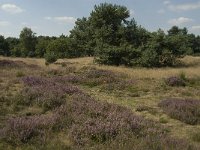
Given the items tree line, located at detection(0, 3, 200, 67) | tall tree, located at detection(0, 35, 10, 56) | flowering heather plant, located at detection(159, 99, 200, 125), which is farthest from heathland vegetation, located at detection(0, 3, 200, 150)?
tall tree, located at detection(0, 35, 10, 56)

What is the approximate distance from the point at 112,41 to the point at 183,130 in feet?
101

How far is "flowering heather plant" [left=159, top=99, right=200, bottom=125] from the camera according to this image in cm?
1184

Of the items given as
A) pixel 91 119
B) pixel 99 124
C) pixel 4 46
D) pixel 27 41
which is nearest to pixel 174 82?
pixel 91 119

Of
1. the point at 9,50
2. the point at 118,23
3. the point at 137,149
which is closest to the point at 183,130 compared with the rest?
the point at 137,149

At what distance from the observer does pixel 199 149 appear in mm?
8156

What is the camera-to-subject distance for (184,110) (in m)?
13.0

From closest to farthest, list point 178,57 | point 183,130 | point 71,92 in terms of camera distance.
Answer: point 183,130 → point 71,92 → point 178,57

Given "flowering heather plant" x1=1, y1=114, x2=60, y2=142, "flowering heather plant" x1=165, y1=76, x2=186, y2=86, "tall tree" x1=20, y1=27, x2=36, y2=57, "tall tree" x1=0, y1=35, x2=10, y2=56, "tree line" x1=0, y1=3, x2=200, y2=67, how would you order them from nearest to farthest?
1. "flowering heather plant" x1=1, y1=114, x2=60, y2=142
2. "flowering heather plant" x1=165, y1=76, x2=186, y2=86
3. "tree line" x1=0, y1=3, x2=200, y2=67
4. "tall tree" x1=20, y1=27, x2=36, y2=57
5. "tall tree" x1=0, y1=35, x2=10, y2=56

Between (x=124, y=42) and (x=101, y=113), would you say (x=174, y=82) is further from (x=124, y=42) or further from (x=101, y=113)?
(x=124, y=42)

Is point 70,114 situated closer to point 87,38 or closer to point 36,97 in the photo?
point 36,97

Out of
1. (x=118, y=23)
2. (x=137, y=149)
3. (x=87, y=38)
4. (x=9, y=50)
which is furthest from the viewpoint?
(x=9, y=50)

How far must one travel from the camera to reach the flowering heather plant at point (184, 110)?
38.9ft

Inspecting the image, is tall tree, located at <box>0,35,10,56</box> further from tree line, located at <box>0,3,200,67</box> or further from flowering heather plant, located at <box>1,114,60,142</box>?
flowering heather plant, located at <box>1,114,60,142</box>

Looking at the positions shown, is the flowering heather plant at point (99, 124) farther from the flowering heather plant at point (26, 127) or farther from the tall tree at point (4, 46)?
the tall tree at point (4, 46)
